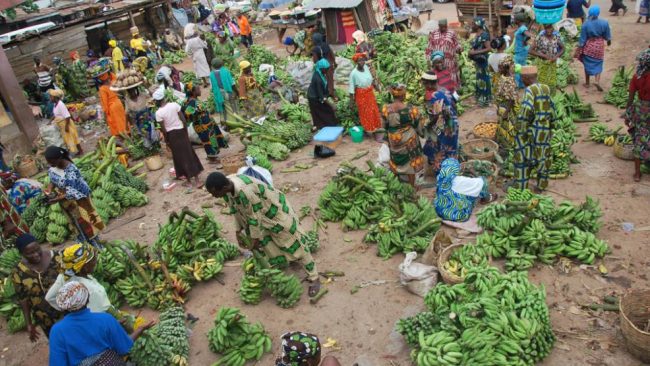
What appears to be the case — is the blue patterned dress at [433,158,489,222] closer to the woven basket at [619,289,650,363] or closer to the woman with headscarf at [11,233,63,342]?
the woven basket at [619,289,650,363]

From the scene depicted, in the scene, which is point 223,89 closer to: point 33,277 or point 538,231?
point 33,277

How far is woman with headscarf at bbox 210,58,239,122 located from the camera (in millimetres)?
10117

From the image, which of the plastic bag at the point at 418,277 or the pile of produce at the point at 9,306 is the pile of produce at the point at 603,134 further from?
the pile of produce at the point at 9,306

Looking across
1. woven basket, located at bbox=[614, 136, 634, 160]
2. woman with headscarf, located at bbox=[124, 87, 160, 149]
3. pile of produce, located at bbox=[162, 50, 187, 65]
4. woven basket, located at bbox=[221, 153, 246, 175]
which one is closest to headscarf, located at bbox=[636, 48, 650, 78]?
woven basket, located at bbox=[614, 136, 634, 160]

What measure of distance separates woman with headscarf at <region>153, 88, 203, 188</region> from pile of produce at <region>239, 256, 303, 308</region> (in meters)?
3.39

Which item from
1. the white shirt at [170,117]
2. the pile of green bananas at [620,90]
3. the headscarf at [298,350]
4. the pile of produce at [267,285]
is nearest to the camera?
the headscarf at [298,350]

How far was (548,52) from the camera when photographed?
8.62m

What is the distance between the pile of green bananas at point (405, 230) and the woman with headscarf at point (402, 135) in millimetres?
731

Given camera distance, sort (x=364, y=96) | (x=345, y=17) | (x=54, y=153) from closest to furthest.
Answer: (x=54, y=153), (x=364, y=96), (x=345, y=17)

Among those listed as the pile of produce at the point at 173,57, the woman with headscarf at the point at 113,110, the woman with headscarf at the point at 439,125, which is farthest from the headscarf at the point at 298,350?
the pile of produce at the point at 173,57

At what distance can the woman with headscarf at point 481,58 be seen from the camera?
30.9 feet

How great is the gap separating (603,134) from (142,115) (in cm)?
830

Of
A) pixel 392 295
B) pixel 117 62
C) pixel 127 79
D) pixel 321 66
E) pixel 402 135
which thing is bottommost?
pixel 392 295

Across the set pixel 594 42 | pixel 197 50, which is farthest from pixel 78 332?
pixel 197 50
